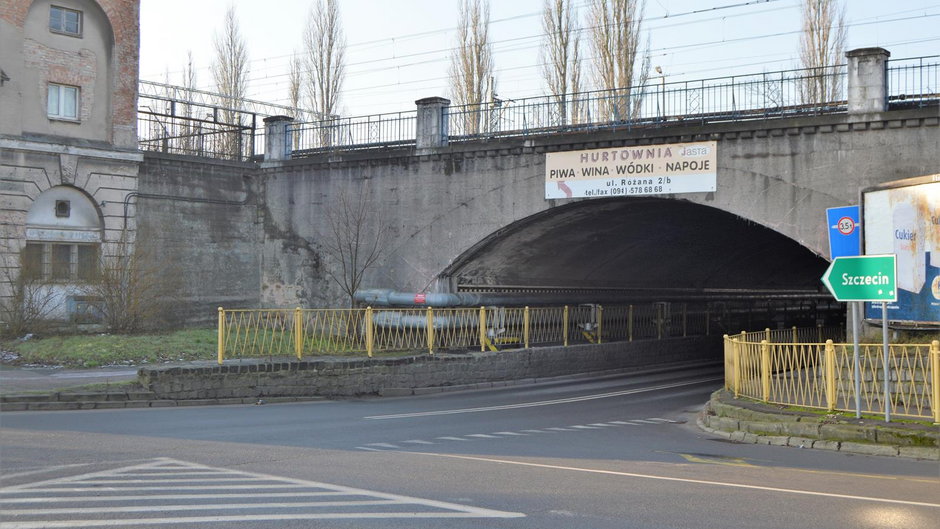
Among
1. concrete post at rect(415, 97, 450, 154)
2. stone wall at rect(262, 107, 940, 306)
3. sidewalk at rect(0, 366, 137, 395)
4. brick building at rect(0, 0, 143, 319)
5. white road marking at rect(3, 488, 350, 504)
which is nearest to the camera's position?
white road marking at rect(3, 488, 350, 504)

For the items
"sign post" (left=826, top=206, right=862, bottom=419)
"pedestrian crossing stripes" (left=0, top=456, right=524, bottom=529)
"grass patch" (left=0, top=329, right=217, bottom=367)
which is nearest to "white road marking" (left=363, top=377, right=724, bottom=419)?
"sign post" (left=826, top=206, right=862, bottom=419)

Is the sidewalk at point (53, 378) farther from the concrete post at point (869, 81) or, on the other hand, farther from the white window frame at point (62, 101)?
the concrete post at point (869, 81)

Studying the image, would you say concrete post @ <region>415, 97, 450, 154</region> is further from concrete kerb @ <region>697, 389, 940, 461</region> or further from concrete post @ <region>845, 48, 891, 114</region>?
concrete kerb @ <region>697, 389, 940, 461</region>

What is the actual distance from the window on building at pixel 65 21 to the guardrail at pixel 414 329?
9.53 m

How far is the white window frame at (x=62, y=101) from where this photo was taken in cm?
2452

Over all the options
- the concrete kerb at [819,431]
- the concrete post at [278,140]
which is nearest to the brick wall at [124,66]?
the concrete post at [278,140]

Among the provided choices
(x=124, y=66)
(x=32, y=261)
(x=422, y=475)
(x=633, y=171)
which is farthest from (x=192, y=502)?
(x=124, y=66)

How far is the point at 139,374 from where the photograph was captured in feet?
54.8

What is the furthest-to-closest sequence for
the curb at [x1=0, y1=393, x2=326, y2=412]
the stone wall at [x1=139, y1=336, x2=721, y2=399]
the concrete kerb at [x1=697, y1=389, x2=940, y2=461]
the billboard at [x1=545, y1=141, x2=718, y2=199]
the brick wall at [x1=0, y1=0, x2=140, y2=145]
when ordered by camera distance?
the brick wall at [x1=0, y1=0, x2=140, y2=145] → the billboard at [x1=545, y1=141, x2=718, y2=199] → the stone wall at [x1=139, y1=336, x2=721, y2=399] → the curb at [x1=0, y1=393, x2=326, y2=412] → the concrete kerb at [x1=697, y1=389, x2=940, y2=461]

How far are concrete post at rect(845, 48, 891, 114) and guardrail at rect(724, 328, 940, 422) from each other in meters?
5.82

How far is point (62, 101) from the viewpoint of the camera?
2478 cm

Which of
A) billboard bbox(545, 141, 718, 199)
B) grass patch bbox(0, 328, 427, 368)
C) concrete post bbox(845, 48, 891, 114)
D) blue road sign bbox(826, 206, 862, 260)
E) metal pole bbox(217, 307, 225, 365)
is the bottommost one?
grass patch bbox(0, 328, 427, 368)

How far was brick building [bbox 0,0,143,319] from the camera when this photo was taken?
2338cm

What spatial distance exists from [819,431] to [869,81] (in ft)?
32.3
